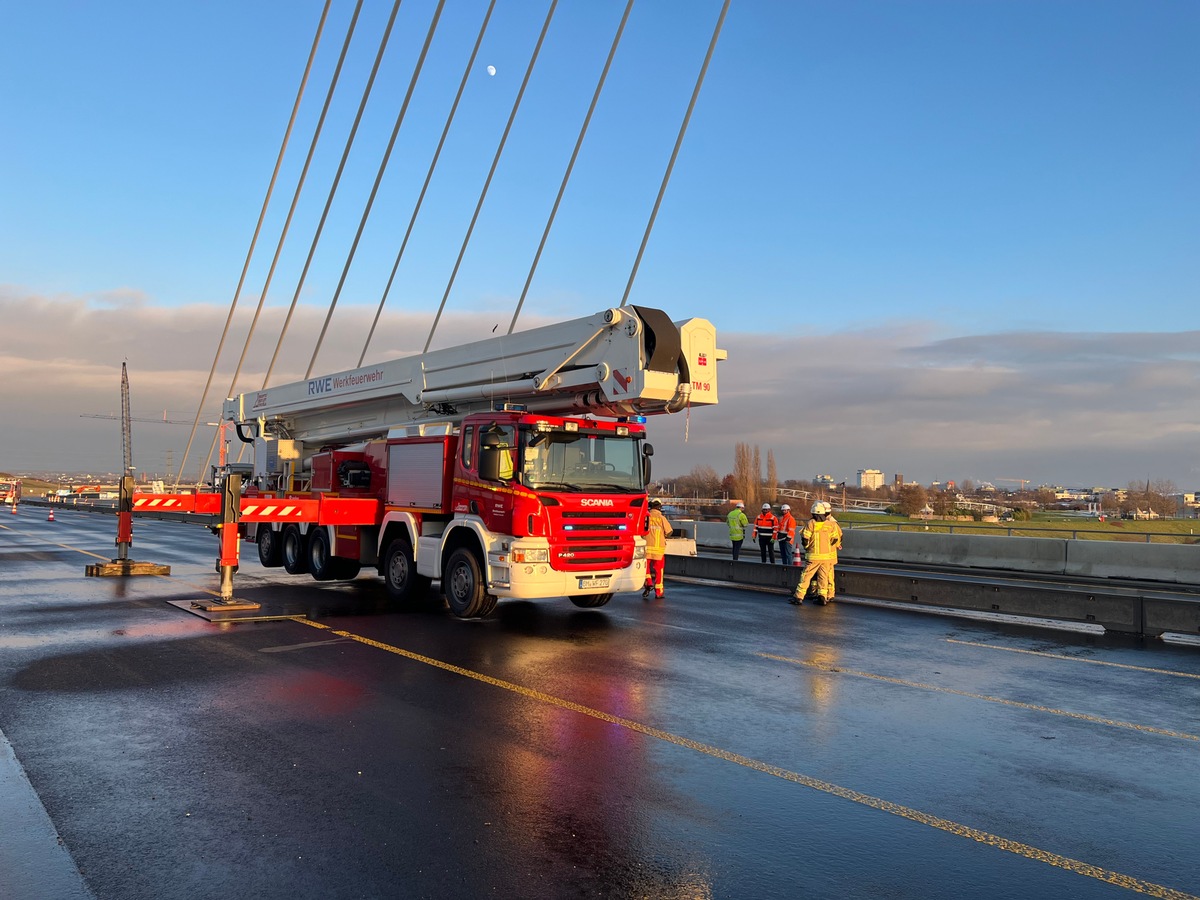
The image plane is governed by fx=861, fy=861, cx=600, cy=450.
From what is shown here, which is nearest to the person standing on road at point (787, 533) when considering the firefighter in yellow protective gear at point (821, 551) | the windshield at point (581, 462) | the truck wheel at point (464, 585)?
the firefighter in yellow protective gear at point (821, 551)

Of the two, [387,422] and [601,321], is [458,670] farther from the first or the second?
[387,422]

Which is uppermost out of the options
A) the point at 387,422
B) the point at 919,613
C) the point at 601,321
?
the point at 601,321

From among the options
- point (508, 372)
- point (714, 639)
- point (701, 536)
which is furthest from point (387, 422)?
point (701, 536)

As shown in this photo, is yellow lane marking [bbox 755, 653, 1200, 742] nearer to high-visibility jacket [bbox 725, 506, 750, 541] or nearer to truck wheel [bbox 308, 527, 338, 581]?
truck wheel [bbox 308, 527, 338, 581]

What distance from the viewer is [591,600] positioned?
42.2ft

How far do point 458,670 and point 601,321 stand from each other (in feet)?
15.5

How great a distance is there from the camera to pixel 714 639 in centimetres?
1063

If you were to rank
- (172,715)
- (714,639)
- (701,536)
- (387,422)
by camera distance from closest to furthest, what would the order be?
(172,715), (714,639), (387,422), (701,536)

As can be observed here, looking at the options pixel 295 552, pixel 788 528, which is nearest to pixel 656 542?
pixel 295 552

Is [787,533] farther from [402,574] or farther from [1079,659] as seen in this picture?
[1079,659]

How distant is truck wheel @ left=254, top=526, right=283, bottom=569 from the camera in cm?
1755

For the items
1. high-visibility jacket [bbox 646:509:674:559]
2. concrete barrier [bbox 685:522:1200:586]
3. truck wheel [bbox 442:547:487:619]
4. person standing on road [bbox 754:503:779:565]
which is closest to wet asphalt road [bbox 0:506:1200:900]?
truck wheel [bbox 442:547:487:619]

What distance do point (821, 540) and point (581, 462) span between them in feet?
16.3

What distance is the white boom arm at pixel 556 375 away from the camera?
34.7 ft
